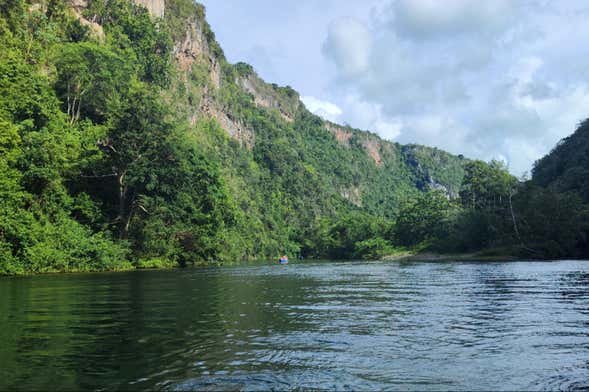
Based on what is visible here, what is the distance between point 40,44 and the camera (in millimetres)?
66000

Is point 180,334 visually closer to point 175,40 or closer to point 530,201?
point 530,201

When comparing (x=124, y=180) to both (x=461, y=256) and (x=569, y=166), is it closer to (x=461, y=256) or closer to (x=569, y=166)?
(x=461, y=256)

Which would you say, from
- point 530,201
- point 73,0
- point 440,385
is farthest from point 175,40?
point 440,385

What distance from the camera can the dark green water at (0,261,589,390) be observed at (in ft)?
26.1

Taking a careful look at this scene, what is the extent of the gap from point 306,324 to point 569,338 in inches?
251

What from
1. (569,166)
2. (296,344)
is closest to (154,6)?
(569,166)

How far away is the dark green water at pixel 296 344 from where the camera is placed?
7.97 metres

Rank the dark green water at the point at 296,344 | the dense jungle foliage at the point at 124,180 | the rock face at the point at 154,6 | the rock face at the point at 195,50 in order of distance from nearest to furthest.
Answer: the dark green water at the point at 296,344
the dense jungle foliage at the point at 124,180
the rock face at the point at 154,6
the rock face at the point at 195,50

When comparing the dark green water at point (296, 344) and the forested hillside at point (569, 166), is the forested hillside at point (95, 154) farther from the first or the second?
the forested hillside at point (569, 166)

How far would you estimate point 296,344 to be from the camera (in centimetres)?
1096


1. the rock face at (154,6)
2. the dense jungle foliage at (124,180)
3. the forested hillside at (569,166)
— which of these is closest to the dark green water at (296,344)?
the dense jungle foliage at (124,180)

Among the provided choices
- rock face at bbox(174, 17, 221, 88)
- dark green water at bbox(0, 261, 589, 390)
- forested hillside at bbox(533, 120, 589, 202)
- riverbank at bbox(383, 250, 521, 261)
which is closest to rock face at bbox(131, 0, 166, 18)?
rock face at bbox(174, 17, 221, 88)

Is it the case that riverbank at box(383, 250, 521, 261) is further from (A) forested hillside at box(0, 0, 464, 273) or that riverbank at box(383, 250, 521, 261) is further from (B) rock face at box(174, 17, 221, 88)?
(B) rock face at box(174, 17, 221, 88)

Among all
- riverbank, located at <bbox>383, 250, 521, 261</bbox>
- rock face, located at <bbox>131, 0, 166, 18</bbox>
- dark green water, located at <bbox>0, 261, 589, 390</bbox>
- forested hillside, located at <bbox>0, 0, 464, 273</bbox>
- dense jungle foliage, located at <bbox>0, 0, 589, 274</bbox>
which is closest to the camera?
dark green water, located at <bbox>0, 261, 589, 390</bbox>
